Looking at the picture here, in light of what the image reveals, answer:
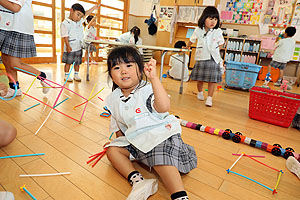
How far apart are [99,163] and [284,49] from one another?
4.53 m

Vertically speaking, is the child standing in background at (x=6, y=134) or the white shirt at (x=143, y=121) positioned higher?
the white shirt at (x=143, y=121)

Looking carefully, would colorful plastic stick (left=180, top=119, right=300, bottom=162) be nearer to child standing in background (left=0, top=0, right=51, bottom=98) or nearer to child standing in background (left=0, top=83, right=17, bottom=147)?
child standing in background (left=0, top=83, right=17, bottom=147)

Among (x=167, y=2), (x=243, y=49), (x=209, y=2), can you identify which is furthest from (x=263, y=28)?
(x=167, y=2)

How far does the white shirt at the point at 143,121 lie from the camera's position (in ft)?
3.08

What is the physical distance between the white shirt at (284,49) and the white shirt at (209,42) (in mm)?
2694

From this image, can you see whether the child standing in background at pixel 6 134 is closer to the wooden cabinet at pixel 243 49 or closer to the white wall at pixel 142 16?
the wooden cabinet at pixel 243 49

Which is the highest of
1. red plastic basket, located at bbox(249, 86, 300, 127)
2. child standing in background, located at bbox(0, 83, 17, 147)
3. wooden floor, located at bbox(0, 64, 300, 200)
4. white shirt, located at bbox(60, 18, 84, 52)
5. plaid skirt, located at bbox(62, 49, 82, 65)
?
white shirt, located at bbox(60, 18, 84, 52)

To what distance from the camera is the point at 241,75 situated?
3.38 metres

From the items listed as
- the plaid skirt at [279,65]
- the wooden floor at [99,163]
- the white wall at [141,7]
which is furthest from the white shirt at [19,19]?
the white wall at [141,7]

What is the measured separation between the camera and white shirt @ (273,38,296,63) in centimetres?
421

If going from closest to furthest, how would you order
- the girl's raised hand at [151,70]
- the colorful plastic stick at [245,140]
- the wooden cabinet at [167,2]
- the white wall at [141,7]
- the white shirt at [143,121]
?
the girl's raised hand at [151,70], the white shirt at [143,121], the colorful plastic stick at [245,140], the wooden cabinet at [167,2], the white wall at [141,7]

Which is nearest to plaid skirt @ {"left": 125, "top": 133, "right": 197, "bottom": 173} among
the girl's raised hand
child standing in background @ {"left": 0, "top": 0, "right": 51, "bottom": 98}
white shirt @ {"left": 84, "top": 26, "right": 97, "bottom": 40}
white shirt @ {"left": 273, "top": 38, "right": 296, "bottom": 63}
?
the girl's raised hand

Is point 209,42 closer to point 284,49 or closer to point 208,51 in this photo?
point 208,51

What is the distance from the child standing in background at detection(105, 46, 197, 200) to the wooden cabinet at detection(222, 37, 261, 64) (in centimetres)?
473
